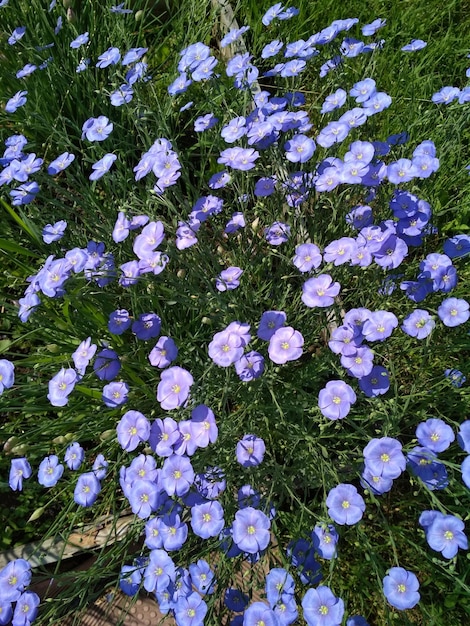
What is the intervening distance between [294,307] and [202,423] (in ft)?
2.65

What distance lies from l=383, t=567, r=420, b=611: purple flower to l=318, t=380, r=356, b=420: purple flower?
0.48 metres

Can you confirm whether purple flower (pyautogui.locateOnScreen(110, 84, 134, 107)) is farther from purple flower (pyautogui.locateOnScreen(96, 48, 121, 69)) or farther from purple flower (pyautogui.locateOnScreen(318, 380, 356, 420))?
purple flower (pyautogui.locateOnScreen(318, 380, 356, 420))

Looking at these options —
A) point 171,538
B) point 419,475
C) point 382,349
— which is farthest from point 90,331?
point 419,475

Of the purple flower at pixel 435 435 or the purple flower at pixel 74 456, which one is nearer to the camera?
the purple flower at pixel 435 435

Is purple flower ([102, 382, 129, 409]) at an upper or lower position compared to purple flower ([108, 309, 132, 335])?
lower

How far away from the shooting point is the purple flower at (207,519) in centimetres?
171

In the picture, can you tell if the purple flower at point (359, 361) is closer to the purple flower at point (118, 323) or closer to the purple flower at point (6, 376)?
the purple flower at point (118, 323)

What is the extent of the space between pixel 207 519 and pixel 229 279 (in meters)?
0.89

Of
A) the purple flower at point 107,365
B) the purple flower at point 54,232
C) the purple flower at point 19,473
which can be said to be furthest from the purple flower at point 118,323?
the purple flower at point 19,473

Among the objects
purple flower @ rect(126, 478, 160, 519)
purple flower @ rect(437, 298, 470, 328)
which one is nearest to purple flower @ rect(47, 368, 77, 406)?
purple flower @ rect(126, 478, 160, 519)

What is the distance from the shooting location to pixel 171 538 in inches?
68.1

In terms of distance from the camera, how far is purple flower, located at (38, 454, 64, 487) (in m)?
2.03

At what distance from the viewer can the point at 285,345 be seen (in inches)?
73.8

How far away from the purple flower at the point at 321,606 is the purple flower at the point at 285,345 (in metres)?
0.70
